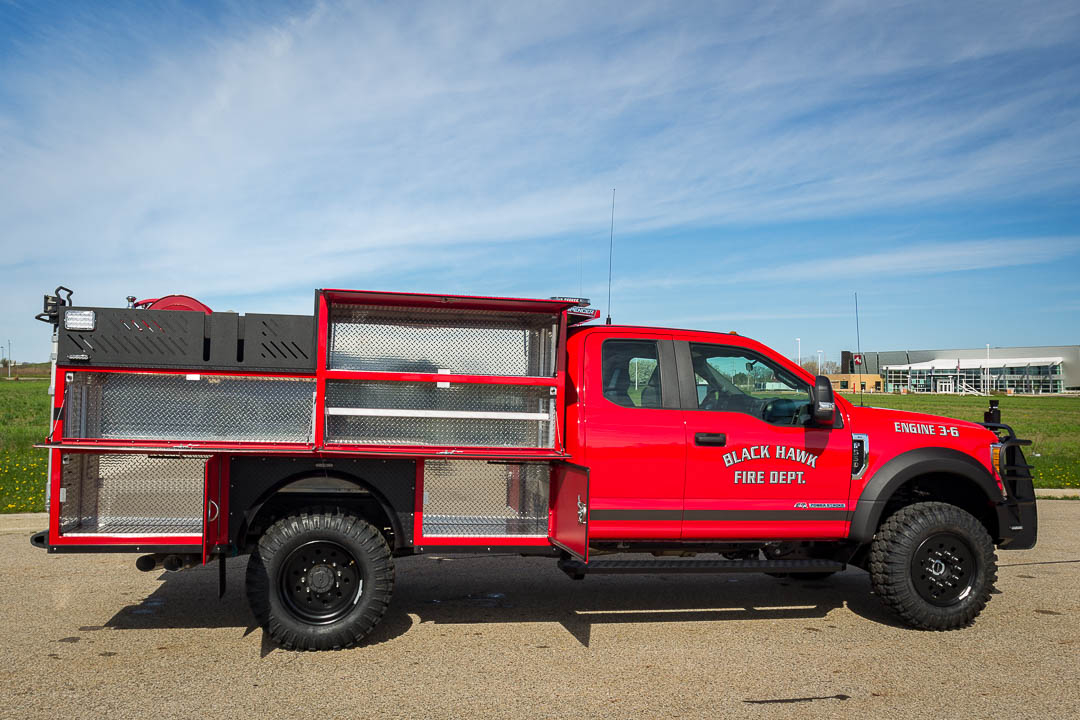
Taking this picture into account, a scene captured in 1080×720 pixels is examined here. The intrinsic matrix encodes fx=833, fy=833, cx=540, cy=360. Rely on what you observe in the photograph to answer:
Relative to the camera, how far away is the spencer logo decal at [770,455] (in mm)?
5688

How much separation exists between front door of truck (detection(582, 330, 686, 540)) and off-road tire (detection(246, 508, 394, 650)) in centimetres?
147

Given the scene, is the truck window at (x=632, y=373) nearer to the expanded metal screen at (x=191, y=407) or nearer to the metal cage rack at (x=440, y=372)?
the metal cage rack at (x=440, y=372)

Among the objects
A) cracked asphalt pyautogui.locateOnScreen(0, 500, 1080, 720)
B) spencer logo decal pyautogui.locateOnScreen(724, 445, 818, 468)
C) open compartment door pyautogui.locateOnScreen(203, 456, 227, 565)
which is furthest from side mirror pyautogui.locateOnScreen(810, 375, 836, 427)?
open compartment door pyautogui.locateOnScreen(203, 456, 227, 565)

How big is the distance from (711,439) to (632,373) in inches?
27.6

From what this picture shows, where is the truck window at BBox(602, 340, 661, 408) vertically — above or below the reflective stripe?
above

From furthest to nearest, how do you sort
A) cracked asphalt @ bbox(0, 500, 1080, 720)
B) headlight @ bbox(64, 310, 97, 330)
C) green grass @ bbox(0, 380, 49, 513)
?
green grass @ bbox(0, 380, 49, 513) → headlight @ bbox(64, 310, 97, 330) → cracked asphalt @ bbox(0, 500, 1080, 720)

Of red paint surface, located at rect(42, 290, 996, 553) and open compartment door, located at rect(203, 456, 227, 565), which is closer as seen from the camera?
open compartment door, located at rect(203, 456, 227, 565)

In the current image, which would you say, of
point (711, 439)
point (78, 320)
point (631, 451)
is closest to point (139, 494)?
point (78, 320)

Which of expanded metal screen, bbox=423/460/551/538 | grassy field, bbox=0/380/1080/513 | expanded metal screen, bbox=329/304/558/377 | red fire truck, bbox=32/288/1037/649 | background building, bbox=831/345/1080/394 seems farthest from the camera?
background building, bbox=831/345/1080/394

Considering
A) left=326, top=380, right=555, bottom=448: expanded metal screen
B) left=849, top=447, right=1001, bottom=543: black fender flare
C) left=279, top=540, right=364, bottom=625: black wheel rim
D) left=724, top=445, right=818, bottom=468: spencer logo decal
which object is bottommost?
left=279, top=540, right=364, bottom=625: black wheel rim

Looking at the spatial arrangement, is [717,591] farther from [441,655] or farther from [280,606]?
[280,606]

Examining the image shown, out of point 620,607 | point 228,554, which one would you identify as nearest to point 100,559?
point 228,554

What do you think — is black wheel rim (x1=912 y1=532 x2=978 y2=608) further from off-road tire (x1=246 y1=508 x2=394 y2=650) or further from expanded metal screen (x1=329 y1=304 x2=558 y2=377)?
off-road tire (x1=246 y1=508 x2=394 y2=650)

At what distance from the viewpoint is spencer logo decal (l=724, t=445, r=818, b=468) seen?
18.7ft
